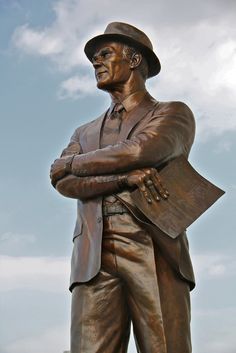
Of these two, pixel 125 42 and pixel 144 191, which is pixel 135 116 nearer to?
pixel 125 42

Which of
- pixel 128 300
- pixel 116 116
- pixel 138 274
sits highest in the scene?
pixel 116 116

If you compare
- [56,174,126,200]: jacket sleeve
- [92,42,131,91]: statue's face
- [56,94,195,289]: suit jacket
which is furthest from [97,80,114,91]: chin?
[56,174,126,200]: jacket sleeve

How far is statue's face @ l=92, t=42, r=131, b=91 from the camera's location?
641 centimetres

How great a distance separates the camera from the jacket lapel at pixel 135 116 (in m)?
6.23

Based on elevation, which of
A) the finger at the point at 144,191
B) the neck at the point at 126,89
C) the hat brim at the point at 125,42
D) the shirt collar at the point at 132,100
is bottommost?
the finger at the point at 144,191

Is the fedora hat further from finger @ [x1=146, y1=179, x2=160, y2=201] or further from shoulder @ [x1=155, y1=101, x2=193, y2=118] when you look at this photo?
finger @ [x1=146, y1=179, x2=160, y2=201]

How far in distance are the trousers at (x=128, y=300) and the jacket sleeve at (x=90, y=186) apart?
Result: 0.22 m

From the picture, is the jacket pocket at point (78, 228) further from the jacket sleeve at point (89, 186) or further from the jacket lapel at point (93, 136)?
the jacket lapel at point (93, 136)

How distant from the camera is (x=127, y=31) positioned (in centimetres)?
647

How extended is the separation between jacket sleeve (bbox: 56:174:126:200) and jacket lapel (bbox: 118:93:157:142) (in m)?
0.44

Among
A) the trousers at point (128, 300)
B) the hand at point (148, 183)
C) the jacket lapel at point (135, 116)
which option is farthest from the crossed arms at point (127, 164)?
the trousers at point (128, 300)

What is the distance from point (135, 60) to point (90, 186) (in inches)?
50.4

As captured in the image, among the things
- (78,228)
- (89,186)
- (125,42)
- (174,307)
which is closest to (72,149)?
(89,186)

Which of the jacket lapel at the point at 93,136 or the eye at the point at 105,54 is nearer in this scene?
the jacket lapel at the point at 93,136
